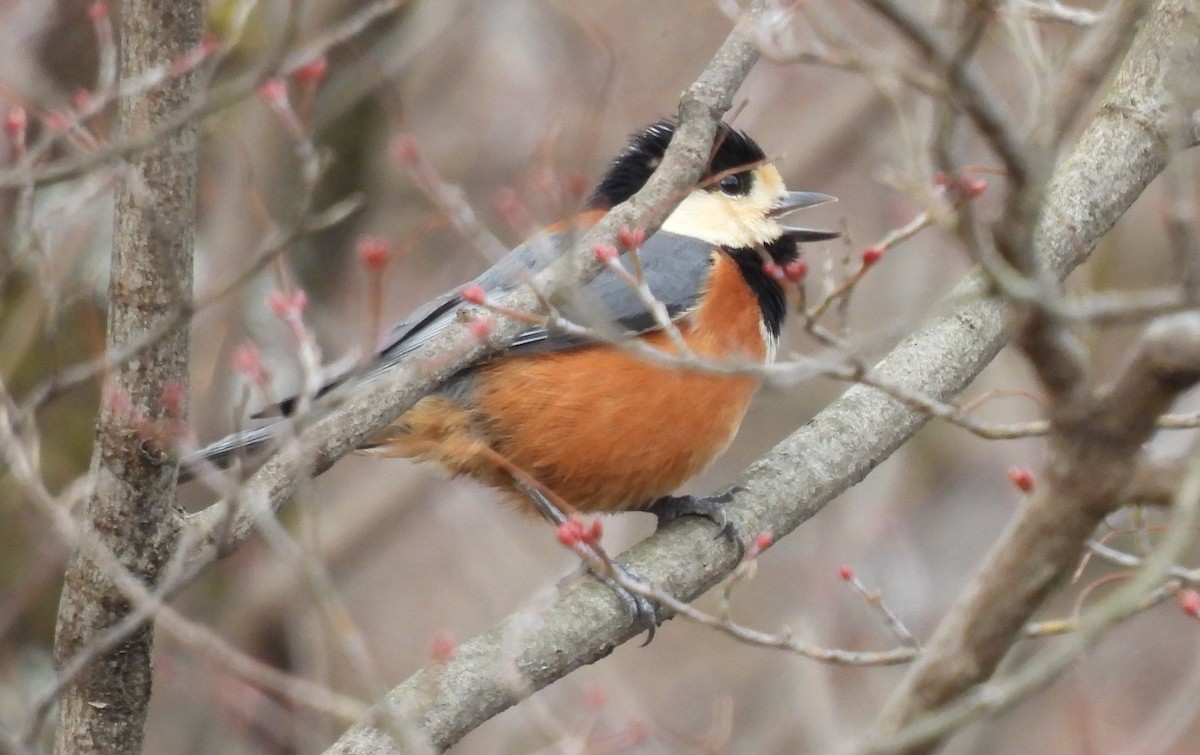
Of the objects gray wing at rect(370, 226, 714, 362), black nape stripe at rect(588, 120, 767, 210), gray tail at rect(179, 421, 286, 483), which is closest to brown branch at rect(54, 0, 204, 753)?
gray tail at rect(179, 421, 286, 483)

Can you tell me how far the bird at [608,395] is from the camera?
161 inches

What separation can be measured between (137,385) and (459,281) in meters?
4.14

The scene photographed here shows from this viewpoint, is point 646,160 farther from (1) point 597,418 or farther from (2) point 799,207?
(1) point 597,418

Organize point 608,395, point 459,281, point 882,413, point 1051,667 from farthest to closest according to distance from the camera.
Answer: point 459,281, point 608,395, point 882,413, point 1051,667

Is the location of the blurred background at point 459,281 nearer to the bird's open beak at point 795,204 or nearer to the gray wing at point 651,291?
the bird's open beak at point 795,204

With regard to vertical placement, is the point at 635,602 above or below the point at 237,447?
below

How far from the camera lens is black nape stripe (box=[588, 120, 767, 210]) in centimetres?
445

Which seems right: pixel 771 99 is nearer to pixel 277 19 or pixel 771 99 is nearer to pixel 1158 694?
pixel 277 19

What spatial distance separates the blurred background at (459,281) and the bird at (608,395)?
1.68 ft

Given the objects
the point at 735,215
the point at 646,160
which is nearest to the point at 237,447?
the point at 646,160

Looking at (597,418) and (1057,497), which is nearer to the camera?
(1057,497)

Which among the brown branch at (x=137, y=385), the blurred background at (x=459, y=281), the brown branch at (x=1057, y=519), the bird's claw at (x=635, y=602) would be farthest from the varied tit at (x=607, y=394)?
the brown branch at (x=1057, y=519)

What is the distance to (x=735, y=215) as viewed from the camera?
462 centimetres

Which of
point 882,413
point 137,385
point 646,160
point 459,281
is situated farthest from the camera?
point 459,281
